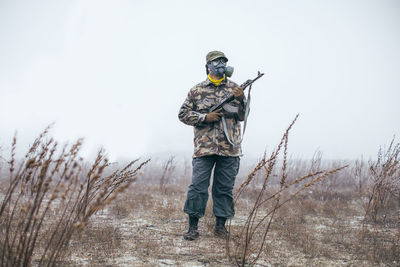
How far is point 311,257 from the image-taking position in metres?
2.26

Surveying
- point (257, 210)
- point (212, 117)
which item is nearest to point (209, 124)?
point (212, 117)

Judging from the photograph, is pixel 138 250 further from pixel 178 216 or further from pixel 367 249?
pixel 367 249

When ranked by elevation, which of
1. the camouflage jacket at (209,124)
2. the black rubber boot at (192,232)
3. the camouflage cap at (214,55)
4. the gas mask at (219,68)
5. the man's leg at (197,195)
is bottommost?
the black rubber boot at (192,232)

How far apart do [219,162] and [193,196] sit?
1.53ft

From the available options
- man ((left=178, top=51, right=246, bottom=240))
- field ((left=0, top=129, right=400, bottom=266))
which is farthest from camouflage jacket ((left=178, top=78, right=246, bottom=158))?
field ((left=0, top=129, right=400, bottom=266))

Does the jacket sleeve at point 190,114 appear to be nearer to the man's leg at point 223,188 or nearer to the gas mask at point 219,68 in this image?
the gas mask at point 219,68

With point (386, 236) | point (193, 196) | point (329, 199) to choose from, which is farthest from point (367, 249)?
point (329, 199)

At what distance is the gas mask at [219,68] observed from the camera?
2.93 metres

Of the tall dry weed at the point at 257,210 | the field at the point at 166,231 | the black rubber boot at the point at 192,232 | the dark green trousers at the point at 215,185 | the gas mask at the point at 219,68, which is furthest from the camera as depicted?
the gas mask at the point at 219,68

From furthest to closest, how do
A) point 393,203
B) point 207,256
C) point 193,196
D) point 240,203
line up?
point 240,203 < point 393,203 < point 193,196 < point 207,256

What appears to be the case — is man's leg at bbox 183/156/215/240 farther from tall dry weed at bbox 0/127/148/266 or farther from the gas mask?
tall dry weed at bbox 0/127/148/266

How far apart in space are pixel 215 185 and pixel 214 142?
1.64ft

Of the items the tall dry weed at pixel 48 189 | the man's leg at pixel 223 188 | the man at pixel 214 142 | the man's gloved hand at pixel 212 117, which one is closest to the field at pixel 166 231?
the tall dry weed at pixel 48 189

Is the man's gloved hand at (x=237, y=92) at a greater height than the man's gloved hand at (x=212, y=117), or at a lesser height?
greater
